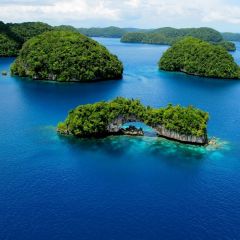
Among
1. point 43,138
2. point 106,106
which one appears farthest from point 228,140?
point 43,138

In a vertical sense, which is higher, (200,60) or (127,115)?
(200,60)

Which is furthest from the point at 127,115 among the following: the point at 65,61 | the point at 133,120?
the point at 65,61

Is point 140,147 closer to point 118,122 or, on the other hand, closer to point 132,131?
point 132,131

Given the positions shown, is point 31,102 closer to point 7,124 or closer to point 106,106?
point 7,124

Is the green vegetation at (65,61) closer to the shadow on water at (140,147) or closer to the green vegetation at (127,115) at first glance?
the green vegetation at (127,115)

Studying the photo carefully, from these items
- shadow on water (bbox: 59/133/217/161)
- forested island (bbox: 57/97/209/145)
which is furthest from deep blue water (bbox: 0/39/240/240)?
forested island (bbox: 57/97/209/145)

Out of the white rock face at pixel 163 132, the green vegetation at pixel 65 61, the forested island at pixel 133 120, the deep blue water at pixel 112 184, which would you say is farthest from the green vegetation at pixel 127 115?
the green vegetation at pixel 65 61
